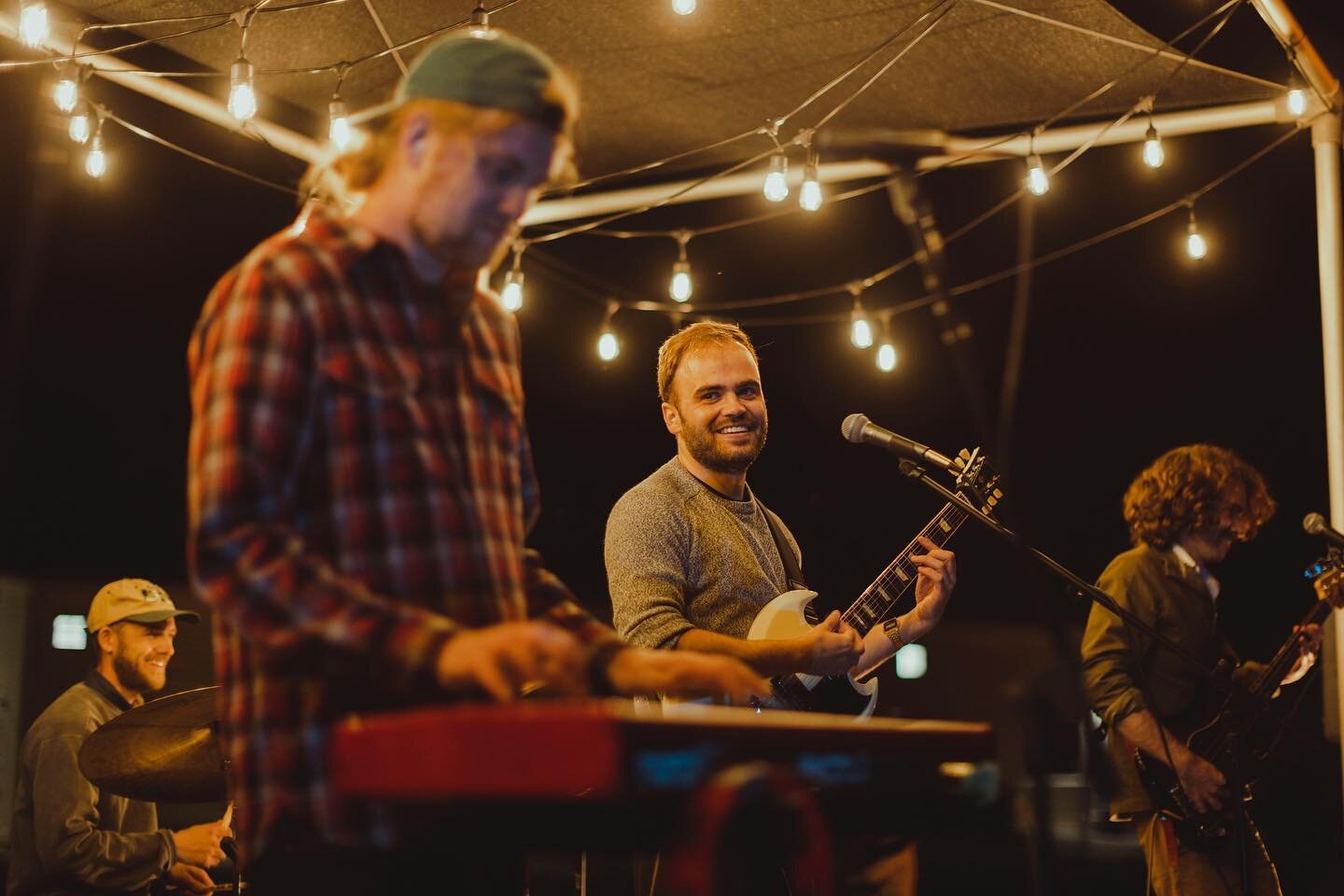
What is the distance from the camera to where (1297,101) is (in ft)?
19.3

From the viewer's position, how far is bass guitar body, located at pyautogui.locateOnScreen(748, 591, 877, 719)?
11.8 ft

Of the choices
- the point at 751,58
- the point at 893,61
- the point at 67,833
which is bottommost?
the point at 67,833

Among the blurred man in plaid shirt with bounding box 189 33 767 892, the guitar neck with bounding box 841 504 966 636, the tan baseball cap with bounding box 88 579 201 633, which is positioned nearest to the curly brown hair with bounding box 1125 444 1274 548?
the guitar neck with bounding box 841 504 966 636

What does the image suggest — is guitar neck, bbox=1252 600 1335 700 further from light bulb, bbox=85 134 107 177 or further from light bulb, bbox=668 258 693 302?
light bulb, bbox=85 134 107 177

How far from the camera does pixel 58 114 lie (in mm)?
5453

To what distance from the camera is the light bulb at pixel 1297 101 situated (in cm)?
587

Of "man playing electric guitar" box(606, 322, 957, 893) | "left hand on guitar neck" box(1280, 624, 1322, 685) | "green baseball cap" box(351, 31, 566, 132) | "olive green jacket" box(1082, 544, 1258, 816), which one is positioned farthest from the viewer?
"left hand on guitar neck" box(1280, 624, 1322, 685)

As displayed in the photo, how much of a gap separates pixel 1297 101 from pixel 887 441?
10.4 ft

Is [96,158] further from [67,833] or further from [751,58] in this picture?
[751,58]

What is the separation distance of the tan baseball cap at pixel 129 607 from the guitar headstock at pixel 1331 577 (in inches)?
163

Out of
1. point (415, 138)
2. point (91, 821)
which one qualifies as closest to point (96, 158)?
point (91, 821)

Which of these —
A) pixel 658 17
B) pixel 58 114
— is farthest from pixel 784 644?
pixel 58 114

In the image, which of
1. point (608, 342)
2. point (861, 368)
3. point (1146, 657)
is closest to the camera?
point (1146, 657)

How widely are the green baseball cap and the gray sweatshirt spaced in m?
1.78
